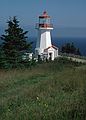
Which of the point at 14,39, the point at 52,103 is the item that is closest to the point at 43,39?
the point at 14,39

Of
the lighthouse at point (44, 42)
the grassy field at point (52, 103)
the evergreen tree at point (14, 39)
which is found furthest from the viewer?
the lighthouse at point (44, 42)

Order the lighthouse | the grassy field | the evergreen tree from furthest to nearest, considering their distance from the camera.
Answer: the lighthouse
the evergreen tree
the grassy field

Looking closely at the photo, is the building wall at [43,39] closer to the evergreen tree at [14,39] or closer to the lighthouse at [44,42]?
the lighthouse at [44,42]

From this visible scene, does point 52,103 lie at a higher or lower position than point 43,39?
higher

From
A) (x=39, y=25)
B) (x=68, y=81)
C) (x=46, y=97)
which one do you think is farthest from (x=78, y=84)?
(x=39, y=25)

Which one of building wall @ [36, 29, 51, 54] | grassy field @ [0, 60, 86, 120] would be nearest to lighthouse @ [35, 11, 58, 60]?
building wall @ [36, 29, 51, 54]

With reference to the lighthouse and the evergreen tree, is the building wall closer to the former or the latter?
the lighthouse

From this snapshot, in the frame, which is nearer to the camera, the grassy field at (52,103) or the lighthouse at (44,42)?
the grassy field at (52,103)

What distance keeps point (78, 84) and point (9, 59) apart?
17.9 metres

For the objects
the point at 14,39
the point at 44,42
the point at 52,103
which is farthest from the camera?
the point at 44,42

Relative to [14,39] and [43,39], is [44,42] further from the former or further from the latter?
[14,39]

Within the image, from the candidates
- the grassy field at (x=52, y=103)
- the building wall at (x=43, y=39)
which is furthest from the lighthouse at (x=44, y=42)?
the grassy field at (x=52, y=103)

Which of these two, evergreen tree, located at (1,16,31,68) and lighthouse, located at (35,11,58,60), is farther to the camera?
lighthouse, located at (35,11,58,60)

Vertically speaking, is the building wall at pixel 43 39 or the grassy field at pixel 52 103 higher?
the grassy field at pixel 52 103
